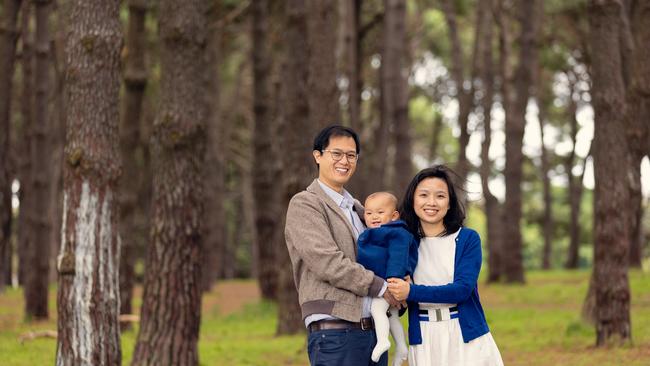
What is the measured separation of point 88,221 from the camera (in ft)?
28.7

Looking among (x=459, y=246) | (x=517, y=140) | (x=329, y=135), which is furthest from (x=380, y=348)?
(x=517, y=140)

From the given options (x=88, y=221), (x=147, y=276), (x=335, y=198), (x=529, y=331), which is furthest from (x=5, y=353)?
(x=335, y=198)

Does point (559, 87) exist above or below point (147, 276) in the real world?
above

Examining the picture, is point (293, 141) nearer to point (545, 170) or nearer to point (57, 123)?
point (57, 123)

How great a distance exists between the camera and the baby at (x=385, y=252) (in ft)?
16.9

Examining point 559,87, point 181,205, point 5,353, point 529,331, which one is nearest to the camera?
point 181,205

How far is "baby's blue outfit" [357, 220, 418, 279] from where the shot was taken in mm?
5145

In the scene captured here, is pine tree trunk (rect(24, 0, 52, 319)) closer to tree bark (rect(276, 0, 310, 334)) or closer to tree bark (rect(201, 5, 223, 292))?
tree bark (rect(276, 0, 310, 334))

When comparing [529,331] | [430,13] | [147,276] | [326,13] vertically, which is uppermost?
[430,13]

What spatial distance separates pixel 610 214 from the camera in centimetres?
1145

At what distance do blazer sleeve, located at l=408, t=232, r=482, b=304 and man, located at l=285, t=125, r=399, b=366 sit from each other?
0.50ft

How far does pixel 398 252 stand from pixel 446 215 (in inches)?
20.8

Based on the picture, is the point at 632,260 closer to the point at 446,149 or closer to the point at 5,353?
the point at 5,353

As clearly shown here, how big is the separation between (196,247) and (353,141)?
16.9ft
